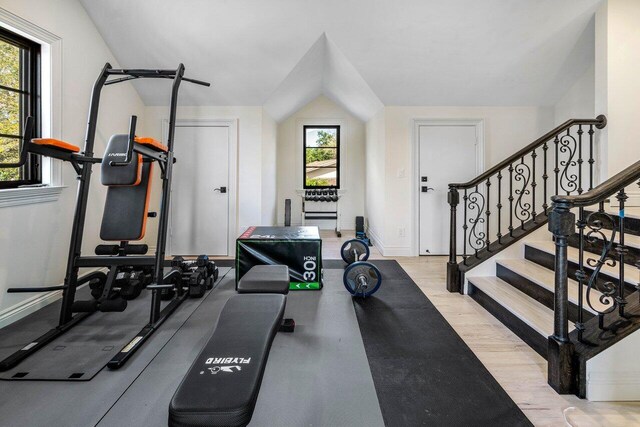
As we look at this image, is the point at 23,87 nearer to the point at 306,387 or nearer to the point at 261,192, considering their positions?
the point at 261,192

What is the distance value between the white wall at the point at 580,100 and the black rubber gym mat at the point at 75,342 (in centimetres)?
490

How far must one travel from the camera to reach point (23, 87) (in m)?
2.88

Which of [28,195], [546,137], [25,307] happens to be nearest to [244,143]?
[28,195]

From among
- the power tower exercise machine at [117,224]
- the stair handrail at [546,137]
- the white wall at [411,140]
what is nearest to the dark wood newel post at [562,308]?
the stair handrail at [546,137]

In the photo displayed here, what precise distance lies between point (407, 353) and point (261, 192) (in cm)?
328

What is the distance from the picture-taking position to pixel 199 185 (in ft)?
15.7

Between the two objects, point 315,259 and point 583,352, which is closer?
point 583,352

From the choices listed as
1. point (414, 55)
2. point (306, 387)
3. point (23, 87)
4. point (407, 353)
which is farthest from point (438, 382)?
point (23, 87)

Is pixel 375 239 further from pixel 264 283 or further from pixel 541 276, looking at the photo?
pixel 264 283

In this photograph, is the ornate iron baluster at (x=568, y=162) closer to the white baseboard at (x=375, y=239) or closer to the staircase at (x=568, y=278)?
the staircase at (x=568, y=278)

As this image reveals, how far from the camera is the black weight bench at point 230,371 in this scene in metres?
0.88

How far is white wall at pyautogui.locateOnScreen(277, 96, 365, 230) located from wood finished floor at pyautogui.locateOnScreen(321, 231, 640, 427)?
386 cm

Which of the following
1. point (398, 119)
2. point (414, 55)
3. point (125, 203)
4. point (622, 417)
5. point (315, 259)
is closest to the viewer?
point (622, 417)

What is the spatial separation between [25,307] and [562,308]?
369 centimetres
